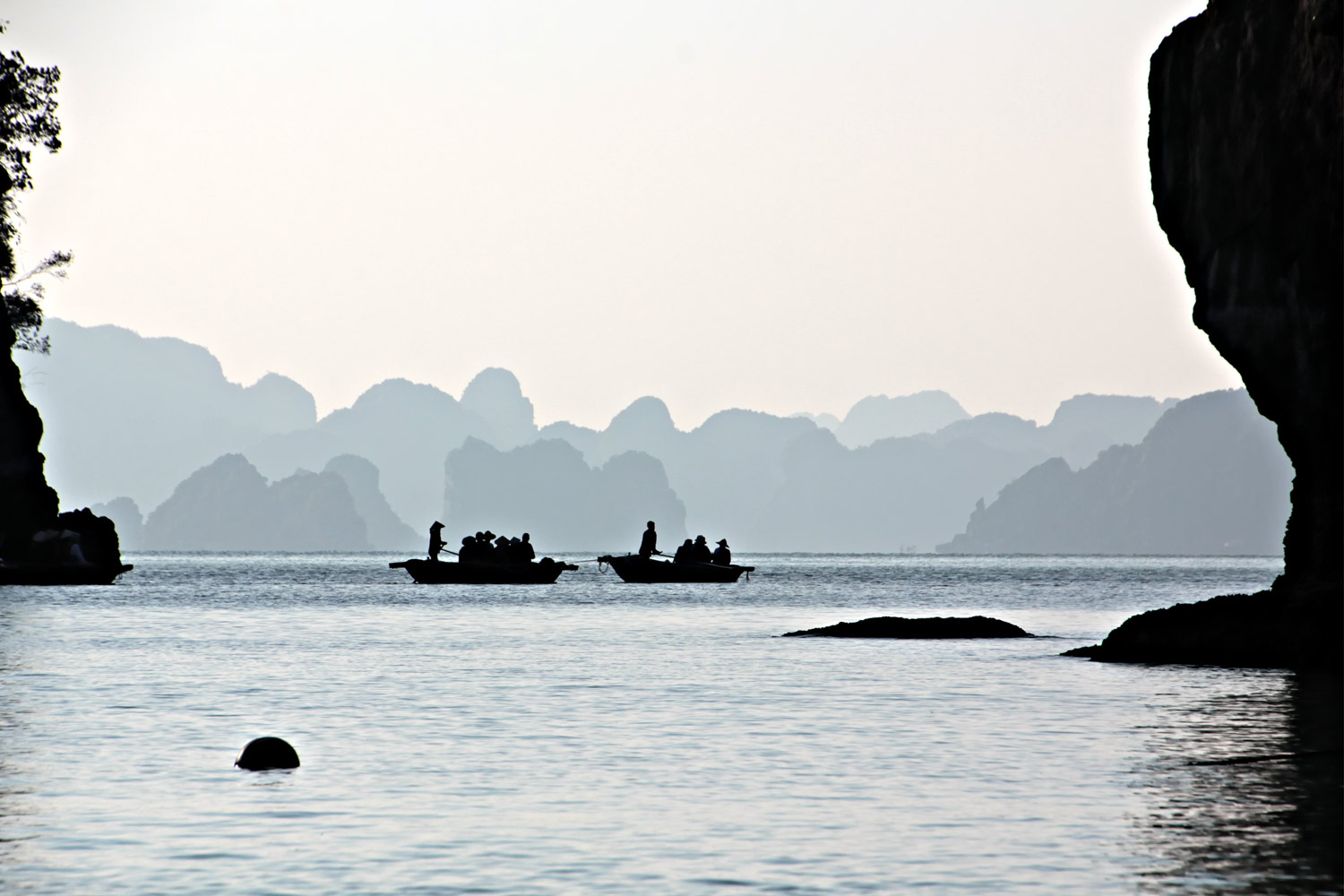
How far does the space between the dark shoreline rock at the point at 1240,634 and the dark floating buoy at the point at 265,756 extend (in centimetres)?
2054

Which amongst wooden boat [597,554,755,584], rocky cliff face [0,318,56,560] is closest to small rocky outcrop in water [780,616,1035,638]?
wooden boat [597,554,755,584]

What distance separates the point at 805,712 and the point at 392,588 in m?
72.1

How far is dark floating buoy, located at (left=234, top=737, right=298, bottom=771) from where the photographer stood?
19453mm

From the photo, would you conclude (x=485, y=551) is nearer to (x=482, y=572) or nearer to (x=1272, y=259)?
(x=482, y=572)

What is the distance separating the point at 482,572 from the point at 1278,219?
2229 inches

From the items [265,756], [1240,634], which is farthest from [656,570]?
[265,756]

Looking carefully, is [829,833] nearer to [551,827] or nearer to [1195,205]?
[551,827]

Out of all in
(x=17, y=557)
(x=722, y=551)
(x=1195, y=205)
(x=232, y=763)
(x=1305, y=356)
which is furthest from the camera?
(x=722, y=551)

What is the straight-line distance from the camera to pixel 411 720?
24.8 metres

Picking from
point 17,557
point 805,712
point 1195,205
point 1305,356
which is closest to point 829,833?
point 805,712

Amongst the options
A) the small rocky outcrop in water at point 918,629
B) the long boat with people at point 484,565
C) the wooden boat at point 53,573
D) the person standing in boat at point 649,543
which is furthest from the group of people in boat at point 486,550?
the small rocky outcrop in water at point 918,629

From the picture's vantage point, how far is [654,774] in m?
19.2

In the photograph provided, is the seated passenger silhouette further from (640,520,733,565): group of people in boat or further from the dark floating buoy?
the dark floating buoy

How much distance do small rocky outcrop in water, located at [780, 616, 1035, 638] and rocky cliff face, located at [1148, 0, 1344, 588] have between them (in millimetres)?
12618
